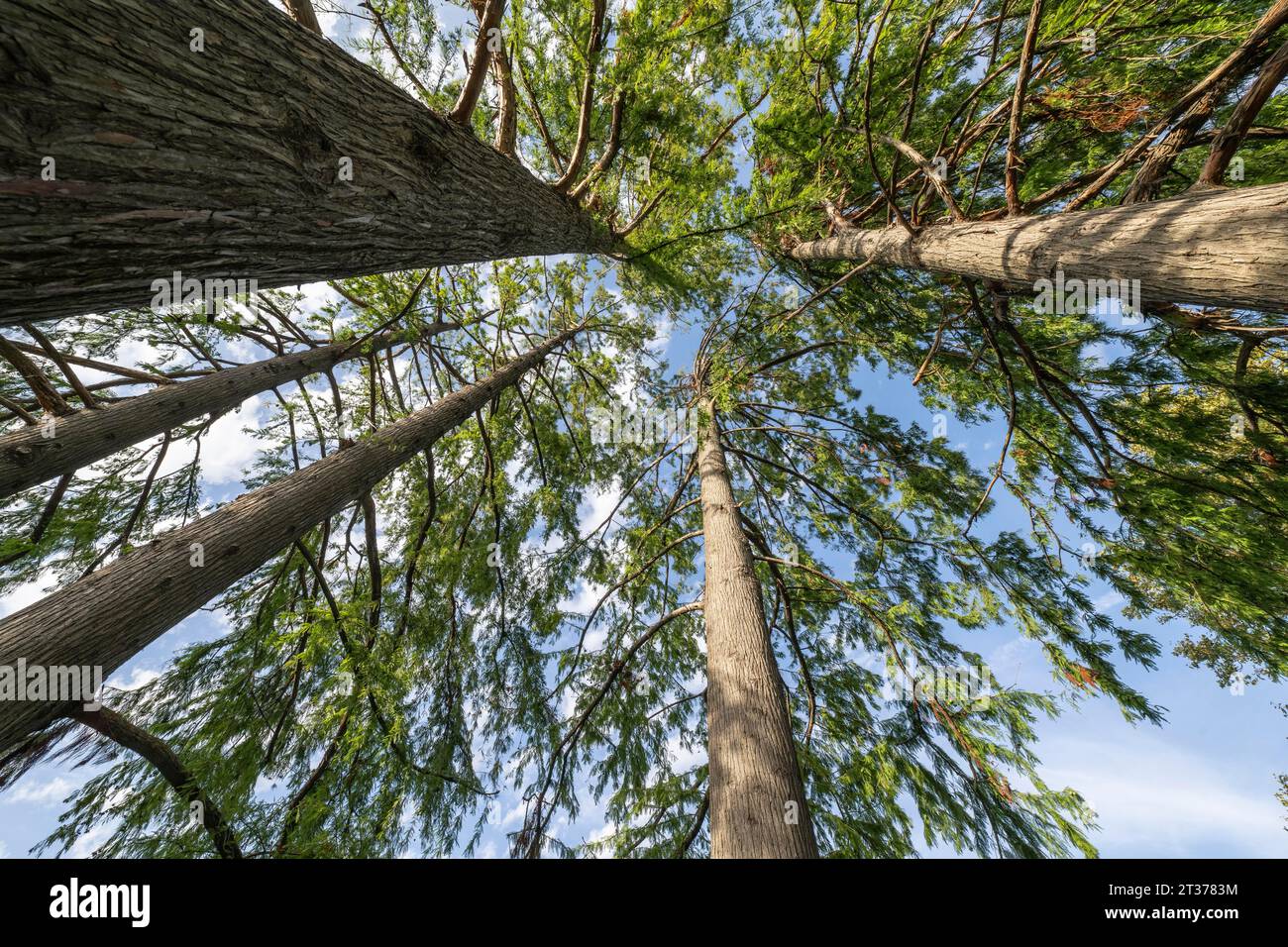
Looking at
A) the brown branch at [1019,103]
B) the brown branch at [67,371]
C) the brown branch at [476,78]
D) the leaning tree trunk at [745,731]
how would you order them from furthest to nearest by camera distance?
the brown branch at [67,371]
the brown branch at [1019,103]
the brown branch at [476,78]
the leaning tree trunk at [745,731]

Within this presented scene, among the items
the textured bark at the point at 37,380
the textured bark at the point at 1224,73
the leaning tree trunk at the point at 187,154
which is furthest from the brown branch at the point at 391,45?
the textured bark at the point at 1224,73

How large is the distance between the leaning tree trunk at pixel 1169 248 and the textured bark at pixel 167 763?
502 centimetres

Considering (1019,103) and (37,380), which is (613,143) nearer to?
(1019,103)

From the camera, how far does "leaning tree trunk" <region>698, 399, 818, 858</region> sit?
5.02ft

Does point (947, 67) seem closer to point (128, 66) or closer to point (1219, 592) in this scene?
point (1219, 592)

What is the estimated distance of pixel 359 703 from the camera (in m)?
2.66

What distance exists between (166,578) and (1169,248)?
171 inches

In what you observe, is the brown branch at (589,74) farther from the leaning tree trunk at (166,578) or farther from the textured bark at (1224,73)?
the textured bark at (1224,73)

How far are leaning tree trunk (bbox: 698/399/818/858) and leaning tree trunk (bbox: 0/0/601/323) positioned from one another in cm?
236

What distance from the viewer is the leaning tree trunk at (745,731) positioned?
5.02 ft

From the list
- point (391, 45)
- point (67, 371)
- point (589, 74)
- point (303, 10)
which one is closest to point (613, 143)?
point (589, 74)

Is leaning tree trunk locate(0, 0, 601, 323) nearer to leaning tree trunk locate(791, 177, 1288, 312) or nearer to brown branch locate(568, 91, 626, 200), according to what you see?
brown branch locate(568, 91, 626, 200)
